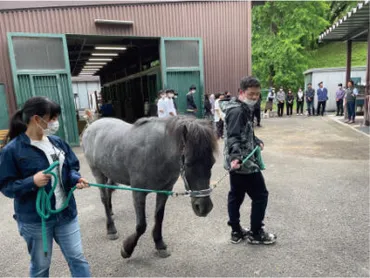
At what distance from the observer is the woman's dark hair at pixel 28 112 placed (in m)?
1.67

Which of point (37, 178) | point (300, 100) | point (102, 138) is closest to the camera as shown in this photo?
point (37, 178)

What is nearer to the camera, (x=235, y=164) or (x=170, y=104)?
(x=235, y=164)

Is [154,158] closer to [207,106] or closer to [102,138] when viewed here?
[102,138]

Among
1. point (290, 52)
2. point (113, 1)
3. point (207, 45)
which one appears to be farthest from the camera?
point (290, 52)

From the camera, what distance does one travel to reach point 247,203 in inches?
149

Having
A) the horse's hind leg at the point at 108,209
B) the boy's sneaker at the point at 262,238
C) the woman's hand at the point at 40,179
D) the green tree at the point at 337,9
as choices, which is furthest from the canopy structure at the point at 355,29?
the green tree at the point at 337,9

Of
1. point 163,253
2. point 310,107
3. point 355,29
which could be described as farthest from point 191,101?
point 310,107

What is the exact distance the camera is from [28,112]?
5.48 ft

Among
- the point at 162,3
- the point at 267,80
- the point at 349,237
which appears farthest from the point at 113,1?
the point at 267,80

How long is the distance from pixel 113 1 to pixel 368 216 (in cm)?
824

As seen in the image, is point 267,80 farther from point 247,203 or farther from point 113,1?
point 247,203

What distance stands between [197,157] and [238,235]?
4.36 feet

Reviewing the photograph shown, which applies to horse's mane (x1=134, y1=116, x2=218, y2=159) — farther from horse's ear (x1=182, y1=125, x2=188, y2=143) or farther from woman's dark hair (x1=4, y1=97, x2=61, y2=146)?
woman's dark hair (x1=4, y1=97, x2=61, y2=146)

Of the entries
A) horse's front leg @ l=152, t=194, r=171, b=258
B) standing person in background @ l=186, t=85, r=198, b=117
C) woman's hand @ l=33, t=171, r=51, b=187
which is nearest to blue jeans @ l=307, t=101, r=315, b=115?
standing person in background @ l=186, t=85, r=198, b=117
